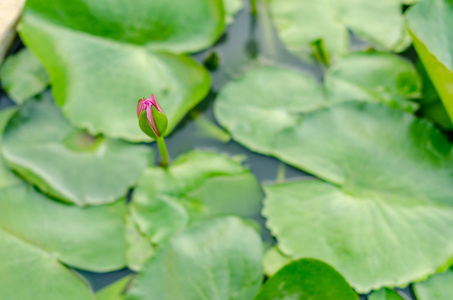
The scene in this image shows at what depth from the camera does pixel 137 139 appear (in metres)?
0.99

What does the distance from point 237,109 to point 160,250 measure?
1.48 feet

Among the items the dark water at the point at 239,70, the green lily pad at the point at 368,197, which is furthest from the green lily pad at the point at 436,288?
the dark water at the point at 239,70

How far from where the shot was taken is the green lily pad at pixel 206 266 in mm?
812

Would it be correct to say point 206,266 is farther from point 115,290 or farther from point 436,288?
point 436,288

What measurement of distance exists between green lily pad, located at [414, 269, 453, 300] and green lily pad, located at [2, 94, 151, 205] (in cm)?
71

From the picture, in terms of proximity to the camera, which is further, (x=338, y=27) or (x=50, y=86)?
(x=338, y=27)

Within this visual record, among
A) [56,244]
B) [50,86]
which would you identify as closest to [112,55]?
[50,86]

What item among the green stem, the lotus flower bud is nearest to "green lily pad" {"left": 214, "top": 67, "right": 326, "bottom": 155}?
the green stem

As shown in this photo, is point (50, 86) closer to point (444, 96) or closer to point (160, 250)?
point (160, 250)

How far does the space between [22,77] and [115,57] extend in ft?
0.97

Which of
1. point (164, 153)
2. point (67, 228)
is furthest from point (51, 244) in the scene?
point (164, 153)

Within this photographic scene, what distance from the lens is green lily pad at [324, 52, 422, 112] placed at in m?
1.11

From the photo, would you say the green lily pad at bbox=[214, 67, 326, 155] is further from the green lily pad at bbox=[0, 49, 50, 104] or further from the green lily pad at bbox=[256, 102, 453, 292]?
the green lily pad at bbox=[0, 49, 50, 104]

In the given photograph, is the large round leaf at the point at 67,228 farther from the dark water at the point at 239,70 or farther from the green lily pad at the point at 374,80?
the green lily pad at the point at 374,80
